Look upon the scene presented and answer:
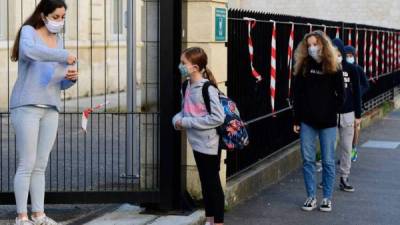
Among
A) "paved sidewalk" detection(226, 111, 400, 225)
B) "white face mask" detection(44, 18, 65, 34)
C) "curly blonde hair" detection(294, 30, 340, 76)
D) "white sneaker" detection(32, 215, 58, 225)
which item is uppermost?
"white face mask" detection(44, 18, 65, 34)

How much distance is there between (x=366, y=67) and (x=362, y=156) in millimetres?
6503

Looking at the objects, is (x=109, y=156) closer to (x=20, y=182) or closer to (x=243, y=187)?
(x=243, y=187)

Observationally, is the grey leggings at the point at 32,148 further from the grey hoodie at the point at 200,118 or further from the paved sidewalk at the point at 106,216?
the grey hoodie at the point at 200,118

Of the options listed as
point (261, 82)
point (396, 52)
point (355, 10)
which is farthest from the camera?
point (355, 10)

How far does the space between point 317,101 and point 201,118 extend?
212 cm

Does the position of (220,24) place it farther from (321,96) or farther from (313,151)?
(313,151)

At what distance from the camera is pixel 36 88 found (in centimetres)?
680

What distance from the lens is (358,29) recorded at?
18.6 m

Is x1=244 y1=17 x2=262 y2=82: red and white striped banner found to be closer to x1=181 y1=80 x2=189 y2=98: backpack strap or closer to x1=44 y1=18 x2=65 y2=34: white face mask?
x1=181 y1=80 x2=189 y2=98: backpack strap

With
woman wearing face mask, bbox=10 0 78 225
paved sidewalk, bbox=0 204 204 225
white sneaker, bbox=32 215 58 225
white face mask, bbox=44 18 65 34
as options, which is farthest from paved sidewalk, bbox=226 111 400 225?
white face mask, bbox=44 18 65 34

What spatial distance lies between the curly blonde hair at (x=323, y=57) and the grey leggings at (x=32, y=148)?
116 inches

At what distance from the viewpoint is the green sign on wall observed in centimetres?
827

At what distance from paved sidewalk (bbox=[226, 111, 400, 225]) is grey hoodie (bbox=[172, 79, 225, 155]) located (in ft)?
4.65

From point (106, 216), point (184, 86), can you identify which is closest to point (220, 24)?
point (184, 86)
